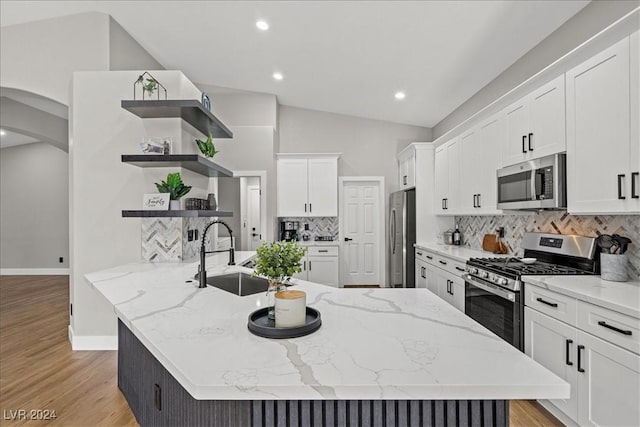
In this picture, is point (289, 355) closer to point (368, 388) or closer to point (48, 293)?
point (368, 388)

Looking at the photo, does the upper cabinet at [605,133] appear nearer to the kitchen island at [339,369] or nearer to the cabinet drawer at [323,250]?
the kitchen island at [339,369]

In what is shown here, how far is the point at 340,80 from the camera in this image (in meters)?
4.64

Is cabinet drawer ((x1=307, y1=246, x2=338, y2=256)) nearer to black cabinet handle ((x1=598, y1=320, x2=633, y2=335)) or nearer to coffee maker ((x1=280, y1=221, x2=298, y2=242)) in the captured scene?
coffee maker ((x1=280, y1=221, x2=298, y2=242))

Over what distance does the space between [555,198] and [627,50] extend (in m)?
1.00

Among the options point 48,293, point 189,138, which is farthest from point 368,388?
point 48,293

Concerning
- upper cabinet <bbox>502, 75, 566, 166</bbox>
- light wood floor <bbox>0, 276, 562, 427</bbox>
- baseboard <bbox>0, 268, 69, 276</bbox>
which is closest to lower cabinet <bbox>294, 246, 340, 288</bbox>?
light wood floor <bbox>0, 276, 562, 427</bbox>

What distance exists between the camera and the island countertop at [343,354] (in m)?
0.89

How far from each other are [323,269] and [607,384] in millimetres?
4138

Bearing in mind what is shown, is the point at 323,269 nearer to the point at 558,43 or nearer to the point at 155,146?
the point at 155,146

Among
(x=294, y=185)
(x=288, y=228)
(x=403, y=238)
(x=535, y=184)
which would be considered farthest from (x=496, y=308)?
(x=288, y=228)

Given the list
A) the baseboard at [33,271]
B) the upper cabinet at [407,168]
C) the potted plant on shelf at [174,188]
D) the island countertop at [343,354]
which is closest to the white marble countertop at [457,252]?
the upper cabinet at [407,168]

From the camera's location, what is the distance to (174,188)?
2.97 m

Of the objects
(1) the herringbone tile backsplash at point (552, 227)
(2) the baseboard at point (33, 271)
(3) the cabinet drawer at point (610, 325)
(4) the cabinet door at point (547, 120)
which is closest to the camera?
(3) the cabinet drawer at point (610, 325)

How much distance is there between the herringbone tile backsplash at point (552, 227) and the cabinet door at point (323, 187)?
83.0 inches
